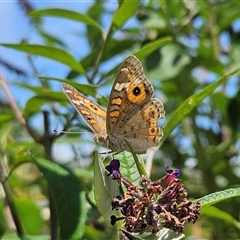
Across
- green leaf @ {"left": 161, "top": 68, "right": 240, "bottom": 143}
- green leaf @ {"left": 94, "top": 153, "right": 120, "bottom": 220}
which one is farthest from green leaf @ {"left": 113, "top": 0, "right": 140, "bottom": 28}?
green leaf @ {"left": 94, "top": 153, "right": 120, "bottom": 220}

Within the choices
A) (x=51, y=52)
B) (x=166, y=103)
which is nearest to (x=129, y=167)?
(x=51, y=52)

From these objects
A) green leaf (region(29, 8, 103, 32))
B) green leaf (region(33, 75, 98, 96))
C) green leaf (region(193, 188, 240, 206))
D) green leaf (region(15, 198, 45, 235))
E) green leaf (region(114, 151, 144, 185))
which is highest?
green leaf (region(29, 8, 103, 32))

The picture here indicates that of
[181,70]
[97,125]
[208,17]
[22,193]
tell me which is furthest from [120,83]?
[22,193]

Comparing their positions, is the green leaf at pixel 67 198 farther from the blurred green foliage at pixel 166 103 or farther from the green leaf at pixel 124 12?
the green leaf at pixel 124 12

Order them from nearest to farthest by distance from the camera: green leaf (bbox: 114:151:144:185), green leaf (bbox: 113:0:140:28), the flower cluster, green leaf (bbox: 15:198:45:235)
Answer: the flower cluster < green leaf (bbox: 114:151:144:185) < green leaf (bbox: 113:0:140:28) < green leaf (bbox: 15:198:45:235)

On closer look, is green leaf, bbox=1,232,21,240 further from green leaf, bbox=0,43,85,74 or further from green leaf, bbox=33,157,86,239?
green leaf, bbox=0,43,85,74

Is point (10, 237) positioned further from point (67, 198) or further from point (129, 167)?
point (129, 167)
